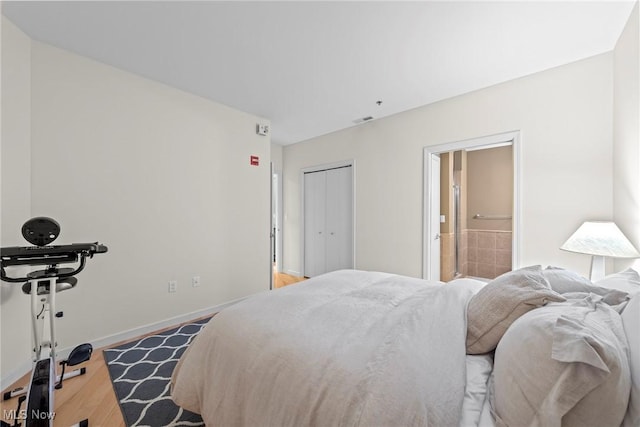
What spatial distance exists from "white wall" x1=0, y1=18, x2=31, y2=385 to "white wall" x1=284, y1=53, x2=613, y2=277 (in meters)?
3.50

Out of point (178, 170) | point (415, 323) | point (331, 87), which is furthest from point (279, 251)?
point (415, 323)

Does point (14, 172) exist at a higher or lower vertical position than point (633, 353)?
higher

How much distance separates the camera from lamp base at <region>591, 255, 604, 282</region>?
2092 mm

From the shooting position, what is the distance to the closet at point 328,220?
14.4 ft

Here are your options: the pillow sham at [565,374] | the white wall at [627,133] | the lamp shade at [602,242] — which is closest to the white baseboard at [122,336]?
the pillow sham at [565,374]

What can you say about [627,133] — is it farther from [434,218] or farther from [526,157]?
[434,218]

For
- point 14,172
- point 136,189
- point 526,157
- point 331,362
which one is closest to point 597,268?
point 526,157

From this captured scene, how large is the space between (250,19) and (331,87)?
119 centimetres

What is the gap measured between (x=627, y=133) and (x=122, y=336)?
4.51m

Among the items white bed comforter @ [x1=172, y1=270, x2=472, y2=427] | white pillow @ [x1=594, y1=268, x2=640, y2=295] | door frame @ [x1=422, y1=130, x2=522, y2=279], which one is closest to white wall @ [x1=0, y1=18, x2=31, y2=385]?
white bed comforter @ [x1=172, y1=270, x2=472, y2=427]

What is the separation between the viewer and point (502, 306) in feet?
3.84

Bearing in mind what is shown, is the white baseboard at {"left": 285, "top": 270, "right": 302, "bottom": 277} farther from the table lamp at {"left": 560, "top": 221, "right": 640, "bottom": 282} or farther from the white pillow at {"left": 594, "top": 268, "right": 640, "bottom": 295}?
the white pillow at {"left": 594, "top": 268, "right": 640, "bottom": 295}

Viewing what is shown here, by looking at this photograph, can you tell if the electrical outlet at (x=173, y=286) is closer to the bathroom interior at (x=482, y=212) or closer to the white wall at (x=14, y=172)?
the white wall at (x=14, y=172)

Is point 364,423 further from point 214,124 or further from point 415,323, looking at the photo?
point 214,124
